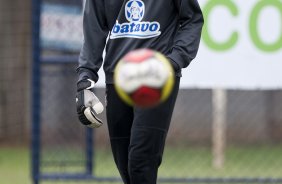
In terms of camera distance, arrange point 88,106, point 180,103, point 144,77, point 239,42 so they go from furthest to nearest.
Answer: point 180,103 < point 239,42 < point 88,106 < point 144,77

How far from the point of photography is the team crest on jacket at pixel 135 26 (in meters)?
5.23

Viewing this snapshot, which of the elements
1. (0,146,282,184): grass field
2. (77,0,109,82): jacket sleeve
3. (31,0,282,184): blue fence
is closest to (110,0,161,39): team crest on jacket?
(77,0,109,82): jacket sleeve

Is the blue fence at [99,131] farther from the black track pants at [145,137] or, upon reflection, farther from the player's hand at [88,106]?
the black track pants at [145,137]

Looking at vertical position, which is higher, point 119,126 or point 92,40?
point 92,40

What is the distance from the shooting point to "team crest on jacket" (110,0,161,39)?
5.23 metres

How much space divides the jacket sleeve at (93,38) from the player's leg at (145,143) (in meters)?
0.52

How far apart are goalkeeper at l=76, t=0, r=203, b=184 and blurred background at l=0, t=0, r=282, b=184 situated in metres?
2.19

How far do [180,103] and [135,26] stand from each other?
22.1 ft

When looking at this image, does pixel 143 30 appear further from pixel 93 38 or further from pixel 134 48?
pixel 93 38

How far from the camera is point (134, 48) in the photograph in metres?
5.24

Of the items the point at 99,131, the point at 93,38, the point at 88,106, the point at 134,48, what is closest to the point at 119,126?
the point at 88,106

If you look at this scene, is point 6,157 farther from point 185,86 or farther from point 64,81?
point 185,86

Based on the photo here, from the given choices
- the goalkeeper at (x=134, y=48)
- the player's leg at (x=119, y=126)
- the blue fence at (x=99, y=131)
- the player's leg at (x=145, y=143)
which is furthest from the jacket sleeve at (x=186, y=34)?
the blue fence at (x=99, y=131)

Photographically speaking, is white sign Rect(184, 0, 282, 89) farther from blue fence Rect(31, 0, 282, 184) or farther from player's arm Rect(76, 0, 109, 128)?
player's arm Rect(76, 0, 109, 128)
